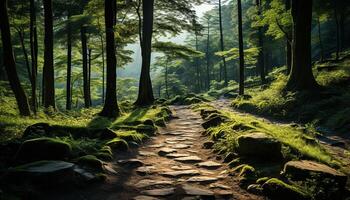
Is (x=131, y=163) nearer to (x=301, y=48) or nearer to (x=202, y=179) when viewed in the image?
(x=202, y=179)

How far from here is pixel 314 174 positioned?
497 cm

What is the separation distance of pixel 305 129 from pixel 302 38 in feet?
22.0

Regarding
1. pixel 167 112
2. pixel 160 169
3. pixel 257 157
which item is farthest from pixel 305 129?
pixel 167 112

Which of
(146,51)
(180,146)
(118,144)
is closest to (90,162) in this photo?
(118,144)

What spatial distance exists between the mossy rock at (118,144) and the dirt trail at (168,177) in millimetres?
234

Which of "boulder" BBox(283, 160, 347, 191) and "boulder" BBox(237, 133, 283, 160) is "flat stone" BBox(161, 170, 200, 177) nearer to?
"boulder" BBox(237, 133, 283, 160)

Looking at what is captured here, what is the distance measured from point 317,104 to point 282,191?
8.61 metres

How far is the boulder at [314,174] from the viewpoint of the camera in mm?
4879

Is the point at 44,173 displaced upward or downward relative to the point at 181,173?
upward

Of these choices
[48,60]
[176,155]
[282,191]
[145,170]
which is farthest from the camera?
[48,60]

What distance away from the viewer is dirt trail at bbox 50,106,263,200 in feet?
16.3

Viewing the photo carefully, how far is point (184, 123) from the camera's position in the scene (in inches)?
485

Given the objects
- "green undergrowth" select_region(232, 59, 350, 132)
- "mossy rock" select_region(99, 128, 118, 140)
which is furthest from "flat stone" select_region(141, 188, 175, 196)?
"green undergrowth" select_region(232, 59, 350, 132)

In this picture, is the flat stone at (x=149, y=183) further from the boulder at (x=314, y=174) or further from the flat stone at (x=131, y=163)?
the boulder at (x=314, y=174)
